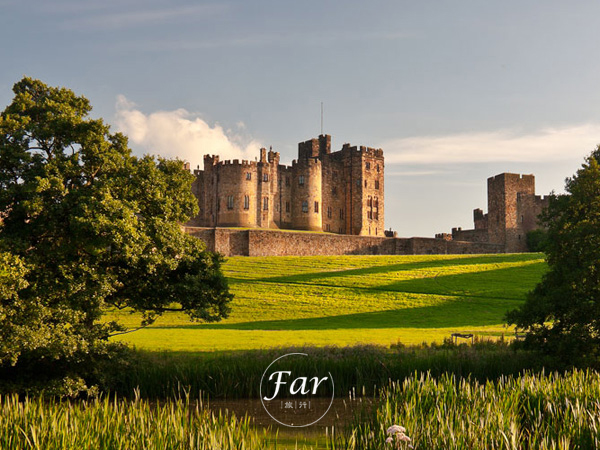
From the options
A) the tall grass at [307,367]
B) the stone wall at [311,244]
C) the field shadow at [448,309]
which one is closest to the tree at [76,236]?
the tall grass at [307,367]

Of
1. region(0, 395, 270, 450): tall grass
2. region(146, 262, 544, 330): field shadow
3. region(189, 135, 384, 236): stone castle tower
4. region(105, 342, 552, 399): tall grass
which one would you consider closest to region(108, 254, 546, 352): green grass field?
region(146, 262, 544, 330): field shadow

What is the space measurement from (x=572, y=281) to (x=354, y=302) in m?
26.1

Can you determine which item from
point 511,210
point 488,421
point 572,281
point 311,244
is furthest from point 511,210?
point 488,421

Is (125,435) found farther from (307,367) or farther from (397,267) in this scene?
(397,267)

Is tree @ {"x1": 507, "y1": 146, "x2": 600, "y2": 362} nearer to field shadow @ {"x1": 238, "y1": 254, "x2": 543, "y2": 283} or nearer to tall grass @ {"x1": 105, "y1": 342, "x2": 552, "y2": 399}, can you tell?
tall grass @ {"x1": 105, "y1": 342, "x2": 552, "y2": 399}

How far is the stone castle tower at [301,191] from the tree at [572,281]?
69.7 metres

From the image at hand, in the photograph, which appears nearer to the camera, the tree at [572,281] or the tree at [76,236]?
the tree at [76,236]

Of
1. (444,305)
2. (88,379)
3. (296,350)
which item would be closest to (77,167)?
(88,379)

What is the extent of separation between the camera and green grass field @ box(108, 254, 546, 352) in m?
30.4

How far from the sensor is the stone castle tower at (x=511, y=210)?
94.2m

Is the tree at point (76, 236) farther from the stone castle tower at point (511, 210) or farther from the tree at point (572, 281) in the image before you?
the stone castle tower at point (511, 210)

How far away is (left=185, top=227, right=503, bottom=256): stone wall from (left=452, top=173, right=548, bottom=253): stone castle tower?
3.08m

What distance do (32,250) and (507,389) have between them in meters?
16.1

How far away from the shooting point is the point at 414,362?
2270cm
